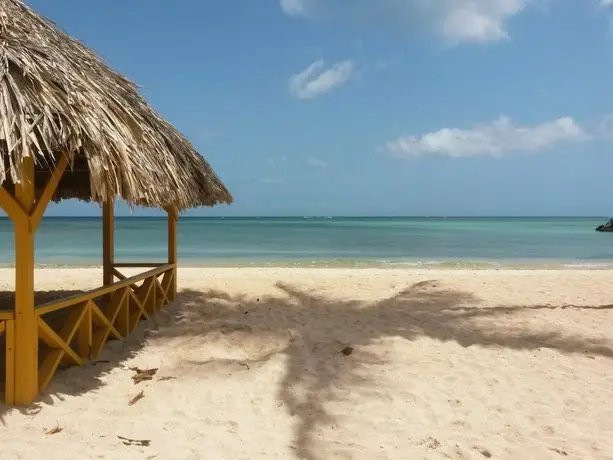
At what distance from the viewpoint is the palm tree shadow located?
167 inches

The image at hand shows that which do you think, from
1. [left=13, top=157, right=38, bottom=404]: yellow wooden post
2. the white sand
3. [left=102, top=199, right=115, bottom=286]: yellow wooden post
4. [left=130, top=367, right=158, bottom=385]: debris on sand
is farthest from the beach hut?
[left=102, top=199, right=115, bottom=286]: yellow wooden post

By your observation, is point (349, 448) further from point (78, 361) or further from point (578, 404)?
point (78, 361)

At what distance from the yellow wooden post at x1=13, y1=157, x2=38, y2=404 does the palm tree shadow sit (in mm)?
1920

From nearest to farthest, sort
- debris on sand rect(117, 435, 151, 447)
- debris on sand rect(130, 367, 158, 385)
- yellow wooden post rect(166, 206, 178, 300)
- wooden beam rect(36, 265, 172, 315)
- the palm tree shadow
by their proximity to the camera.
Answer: debris on sand rect(117, 435, 151, 447) → wooden beam rect(36, 265, 172, 315) → the palm tree shadow → debris on sand rect(130, 367, 158, 385) → yellow wooden post rect(166, 206, 178, 300)

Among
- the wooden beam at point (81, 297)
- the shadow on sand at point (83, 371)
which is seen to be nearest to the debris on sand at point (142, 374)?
the shadow on sand at point (83, 371)

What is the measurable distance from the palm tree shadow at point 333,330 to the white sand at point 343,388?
0.02 metres

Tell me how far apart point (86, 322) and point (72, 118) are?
209 cm

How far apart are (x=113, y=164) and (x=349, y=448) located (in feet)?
8.71

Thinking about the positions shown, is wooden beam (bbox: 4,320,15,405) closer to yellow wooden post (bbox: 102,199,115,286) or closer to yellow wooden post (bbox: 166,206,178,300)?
yellow wooden post (bbox: 102,199,115,286)

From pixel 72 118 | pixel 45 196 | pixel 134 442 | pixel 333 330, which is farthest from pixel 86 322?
pixel 333 330

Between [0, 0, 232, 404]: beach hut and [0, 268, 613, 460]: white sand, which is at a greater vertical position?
[0, 0, 232, 404]: beach hut

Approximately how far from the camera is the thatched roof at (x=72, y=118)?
332 cm

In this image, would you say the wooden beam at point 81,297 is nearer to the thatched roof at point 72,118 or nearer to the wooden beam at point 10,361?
the wooden beam at point 10,361

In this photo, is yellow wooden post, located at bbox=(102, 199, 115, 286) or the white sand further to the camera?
yellow wooden post, located at bbox=(102, 199, 115, 286)
